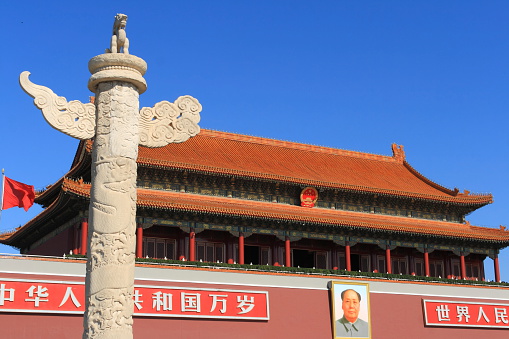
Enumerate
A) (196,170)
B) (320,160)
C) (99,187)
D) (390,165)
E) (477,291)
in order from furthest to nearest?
(390,165) → (320,160) → (477,291) → (196,170) → (99,187)

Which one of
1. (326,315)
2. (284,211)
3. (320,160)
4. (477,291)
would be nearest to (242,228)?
(284,211)

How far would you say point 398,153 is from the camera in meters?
34.2

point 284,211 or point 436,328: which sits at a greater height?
point 284,211

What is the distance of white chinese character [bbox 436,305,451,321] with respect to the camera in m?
25.5

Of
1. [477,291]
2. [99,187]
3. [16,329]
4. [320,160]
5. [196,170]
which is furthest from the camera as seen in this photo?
[320,160]

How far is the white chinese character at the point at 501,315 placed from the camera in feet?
87.6

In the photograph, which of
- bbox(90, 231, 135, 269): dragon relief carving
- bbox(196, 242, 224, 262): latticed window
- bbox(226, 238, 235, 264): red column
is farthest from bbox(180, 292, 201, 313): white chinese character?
bbox(90, 231, 135, 269): dragon relief carving

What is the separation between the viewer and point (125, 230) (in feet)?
25.2

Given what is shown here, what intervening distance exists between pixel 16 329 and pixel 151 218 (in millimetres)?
6375

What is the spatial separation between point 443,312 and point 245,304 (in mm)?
8031

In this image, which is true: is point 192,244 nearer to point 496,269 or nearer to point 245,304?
Result: point 245,304

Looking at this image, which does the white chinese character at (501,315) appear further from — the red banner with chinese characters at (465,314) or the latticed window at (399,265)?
the latticed window at (399,265)

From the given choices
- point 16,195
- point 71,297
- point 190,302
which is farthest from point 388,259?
point 16,195

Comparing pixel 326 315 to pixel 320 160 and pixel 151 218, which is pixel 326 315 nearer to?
pixel 151 218
